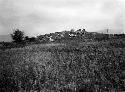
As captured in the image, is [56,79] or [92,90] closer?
[92,90]

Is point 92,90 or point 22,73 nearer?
point 92,90

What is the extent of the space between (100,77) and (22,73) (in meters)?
3.22

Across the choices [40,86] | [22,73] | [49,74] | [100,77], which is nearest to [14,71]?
[22,73]

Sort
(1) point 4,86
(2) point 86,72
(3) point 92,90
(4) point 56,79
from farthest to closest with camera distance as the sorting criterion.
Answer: (2) point 86,72
(4) point 56,79
(1) point 4,86
(3) point 92,90

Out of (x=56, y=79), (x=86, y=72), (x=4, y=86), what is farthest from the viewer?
(x=86, y=72)

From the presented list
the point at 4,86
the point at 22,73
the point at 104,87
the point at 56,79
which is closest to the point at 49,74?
the point at 56,79

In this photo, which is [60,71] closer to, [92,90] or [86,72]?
[86,72]

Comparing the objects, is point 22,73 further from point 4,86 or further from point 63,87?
point 63,87

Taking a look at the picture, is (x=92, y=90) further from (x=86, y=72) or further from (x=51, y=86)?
(x=86, y=72)

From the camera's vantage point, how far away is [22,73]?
9094mm

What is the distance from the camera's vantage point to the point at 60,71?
30.8 feet

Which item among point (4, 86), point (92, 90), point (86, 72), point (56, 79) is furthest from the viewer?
point (86, 72)

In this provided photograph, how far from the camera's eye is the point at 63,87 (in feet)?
23.8

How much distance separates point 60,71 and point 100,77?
1893mm
